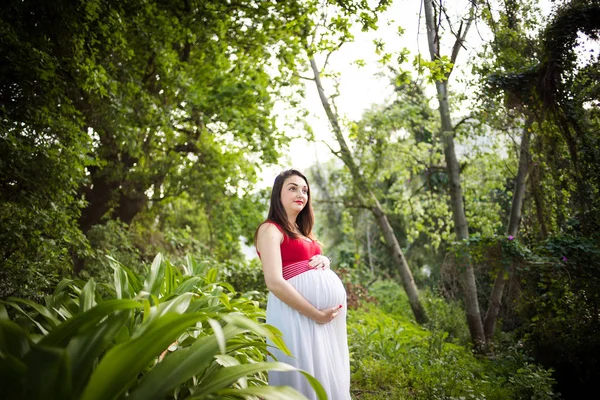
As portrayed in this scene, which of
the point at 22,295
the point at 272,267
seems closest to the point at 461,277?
the point at 272,267

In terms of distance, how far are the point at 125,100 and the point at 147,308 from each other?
3.72 m

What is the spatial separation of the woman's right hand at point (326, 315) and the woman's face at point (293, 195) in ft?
2.01

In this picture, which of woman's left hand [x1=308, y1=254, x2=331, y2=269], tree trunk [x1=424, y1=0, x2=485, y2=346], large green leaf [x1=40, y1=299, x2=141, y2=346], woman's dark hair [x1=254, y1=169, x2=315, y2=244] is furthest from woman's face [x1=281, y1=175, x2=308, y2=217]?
tree trunk [x1=424, y1=0, x2=485, y2=346]

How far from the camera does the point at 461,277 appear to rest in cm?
686

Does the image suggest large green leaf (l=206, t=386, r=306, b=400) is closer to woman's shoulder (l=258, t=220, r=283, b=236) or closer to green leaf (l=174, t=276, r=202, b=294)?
woman's shoulder (l=258, t=220, r=283, b=236)

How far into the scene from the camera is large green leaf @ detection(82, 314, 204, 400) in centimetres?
103

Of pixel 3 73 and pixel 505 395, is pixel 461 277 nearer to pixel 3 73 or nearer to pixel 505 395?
pixel 505 395

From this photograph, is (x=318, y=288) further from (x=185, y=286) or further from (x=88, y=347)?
(x=88, y=347)

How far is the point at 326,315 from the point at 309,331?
121mm

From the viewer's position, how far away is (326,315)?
78.2 inches

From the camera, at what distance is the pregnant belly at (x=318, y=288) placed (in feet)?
6.53

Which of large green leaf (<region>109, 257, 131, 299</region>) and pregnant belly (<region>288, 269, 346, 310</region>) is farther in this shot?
large green leaf (<region>109, 257, 131, 299</region>)

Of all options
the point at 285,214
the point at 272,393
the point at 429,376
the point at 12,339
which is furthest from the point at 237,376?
the point at 429,376

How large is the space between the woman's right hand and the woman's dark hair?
43 centimetres
